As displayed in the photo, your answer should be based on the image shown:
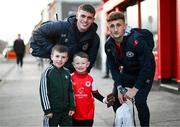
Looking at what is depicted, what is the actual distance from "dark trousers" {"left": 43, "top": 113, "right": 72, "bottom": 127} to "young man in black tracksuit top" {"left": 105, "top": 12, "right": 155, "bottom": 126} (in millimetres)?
816

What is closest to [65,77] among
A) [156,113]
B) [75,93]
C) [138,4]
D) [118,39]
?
[75,93]

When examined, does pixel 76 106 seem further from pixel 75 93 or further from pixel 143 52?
pixel 143 52

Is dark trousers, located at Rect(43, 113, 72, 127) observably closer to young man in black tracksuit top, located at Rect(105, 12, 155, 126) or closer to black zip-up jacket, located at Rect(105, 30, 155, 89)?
young man in black tracksuit top, located at Rect(105, 12, 155, 126)

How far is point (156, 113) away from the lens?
25.4 feet

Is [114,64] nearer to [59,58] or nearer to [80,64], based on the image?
[80,64]

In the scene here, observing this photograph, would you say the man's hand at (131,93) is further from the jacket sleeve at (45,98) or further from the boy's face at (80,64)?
the jacket sleeve at (45,98)

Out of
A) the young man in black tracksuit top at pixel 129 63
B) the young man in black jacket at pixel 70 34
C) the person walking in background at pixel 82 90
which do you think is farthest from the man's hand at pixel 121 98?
the young man in black jacket at pixel 70 34

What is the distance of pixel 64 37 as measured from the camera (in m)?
5.01

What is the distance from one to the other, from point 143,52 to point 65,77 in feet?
3.53

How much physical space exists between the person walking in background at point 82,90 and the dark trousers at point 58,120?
0.12 metres

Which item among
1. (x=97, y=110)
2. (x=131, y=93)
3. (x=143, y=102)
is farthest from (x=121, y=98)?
(x=97, y=110)

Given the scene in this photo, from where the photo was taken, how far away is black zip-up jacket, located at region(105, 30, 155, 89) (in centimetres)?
513

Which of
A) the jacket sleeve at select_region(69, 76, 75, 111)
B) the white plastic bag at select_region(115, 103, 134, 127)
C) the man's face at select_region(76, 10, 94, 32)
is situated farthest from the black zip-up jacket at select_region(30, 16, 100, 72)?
the white plastic bag at select_region(115, 103, 134, 127)

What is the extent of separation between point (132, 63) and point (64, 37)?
3.14 ft
